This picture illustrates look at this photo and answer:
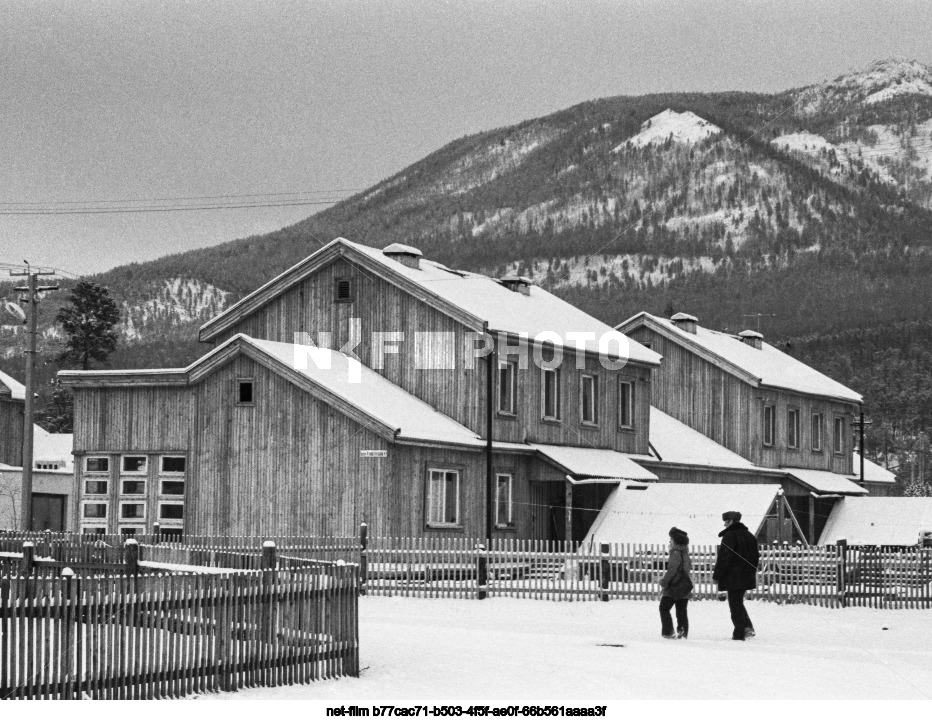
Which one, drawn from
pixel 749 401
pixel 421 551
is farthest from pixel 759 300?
pixel 421 551

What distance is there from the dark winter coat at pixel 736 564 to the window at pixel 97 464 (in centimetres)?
2269

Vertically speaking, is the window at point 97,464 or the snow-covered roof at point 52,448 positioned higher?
the snow-covered roof at point 52,448

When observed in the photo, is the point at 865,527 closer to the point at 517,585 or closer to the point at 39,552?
the point at 517,585

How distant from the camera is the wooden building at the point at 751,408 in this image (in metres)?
59.4

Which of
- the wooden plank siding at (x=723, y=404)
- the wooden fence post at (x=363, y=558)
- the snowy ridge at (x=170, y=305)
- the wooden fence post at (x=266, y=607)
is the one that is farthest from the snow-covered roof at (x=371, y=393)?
the snowy ridge at (x=170, y=305)

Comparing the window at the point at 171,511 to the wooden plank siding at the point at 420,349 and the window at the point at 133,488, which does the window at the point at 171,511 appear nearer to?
the window at the point at 133,488

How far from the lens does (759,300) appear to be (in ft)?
602

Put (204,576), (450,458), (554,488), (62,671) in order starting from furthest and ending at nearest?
(554,488), (450,458), (204,576), (62,671)

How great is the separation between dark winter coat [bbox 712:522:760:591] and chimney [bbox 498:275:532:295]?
29232mm

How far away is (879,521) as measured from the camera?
5297cm

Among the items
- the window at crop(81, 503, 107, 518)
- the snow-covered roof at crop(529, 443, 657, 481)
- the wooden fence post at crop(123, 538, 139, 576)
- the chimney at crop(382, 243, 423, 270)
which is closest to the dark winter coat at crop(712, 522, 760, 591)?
the wooden fence post at crop(123, 538, 139, 576)

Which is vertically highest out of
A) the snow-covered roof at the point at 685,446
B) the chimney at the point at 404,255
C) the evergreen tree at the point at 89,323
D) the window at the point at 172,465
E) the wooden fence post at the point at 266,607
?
the evergreen tree at the point at 89,323

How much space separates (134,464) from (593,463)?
13346 mm

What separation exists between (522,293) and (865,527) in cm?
1450
